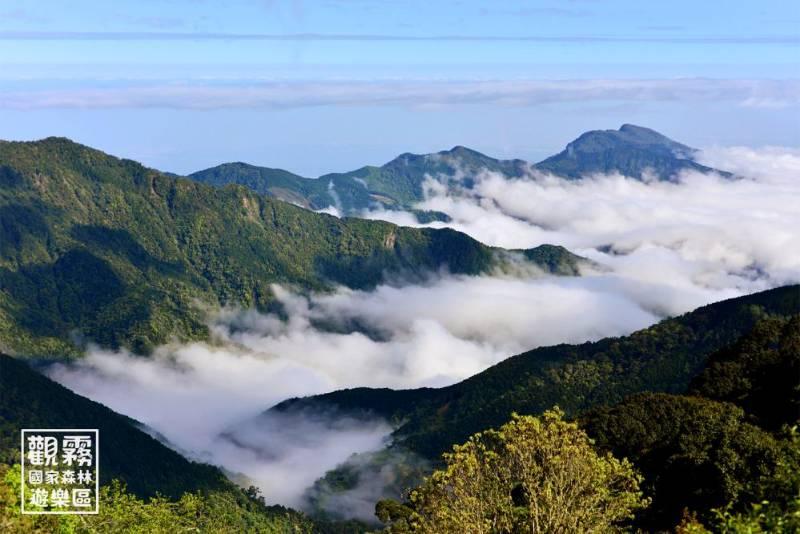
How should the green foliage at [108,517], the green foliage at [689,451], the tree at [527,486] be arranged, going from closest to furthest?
the tree at [527,486] → the green foliage at [108,517] → the green foliage at [689,451]

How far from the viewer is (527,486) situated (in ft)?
119

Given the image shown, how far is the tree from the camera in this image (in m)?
35.8

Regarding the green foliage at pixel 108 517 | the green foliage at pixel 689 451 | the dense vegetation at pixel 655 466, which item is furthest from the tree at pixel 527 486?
the green foliage at pixel 108 517

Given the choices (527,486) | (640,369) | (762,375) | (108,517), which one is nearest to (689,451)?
(762,375)

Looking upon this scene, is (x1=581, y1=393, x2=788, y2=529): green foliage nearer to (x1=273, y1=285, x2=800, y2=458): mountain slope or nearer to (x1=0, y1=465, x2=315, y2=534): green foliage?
(x1=0, y1=465, x2=315, y2=534): green foliage

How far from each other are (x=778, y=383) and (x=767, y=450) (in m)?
28.7

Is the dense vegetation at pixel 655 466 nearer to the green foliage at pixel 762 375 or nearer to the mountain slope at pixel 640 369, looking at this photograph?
the green foliage at pixel 762 375

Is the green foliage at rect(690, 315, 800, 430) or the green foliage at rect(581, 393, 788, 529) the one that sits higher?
the green foliage at rect(690, 315, 800, 430)

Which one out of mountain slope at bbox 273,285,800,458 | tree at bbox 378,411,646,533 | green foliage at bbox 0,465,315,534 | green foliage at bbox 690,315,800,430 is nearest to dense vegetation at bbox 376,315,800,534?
tree at bbox 378,411,646,533

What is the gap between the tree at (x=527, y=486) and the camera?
118 ft

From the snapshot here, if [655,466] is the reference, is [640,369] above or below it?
above

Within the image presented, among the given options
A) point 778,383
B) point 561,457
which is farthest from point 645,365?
point 561,457

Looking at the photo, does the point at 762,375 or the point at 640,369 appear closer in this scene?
the point at 762,375

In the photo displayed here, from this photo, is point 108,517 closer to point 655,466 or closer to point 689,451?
point 689,451
